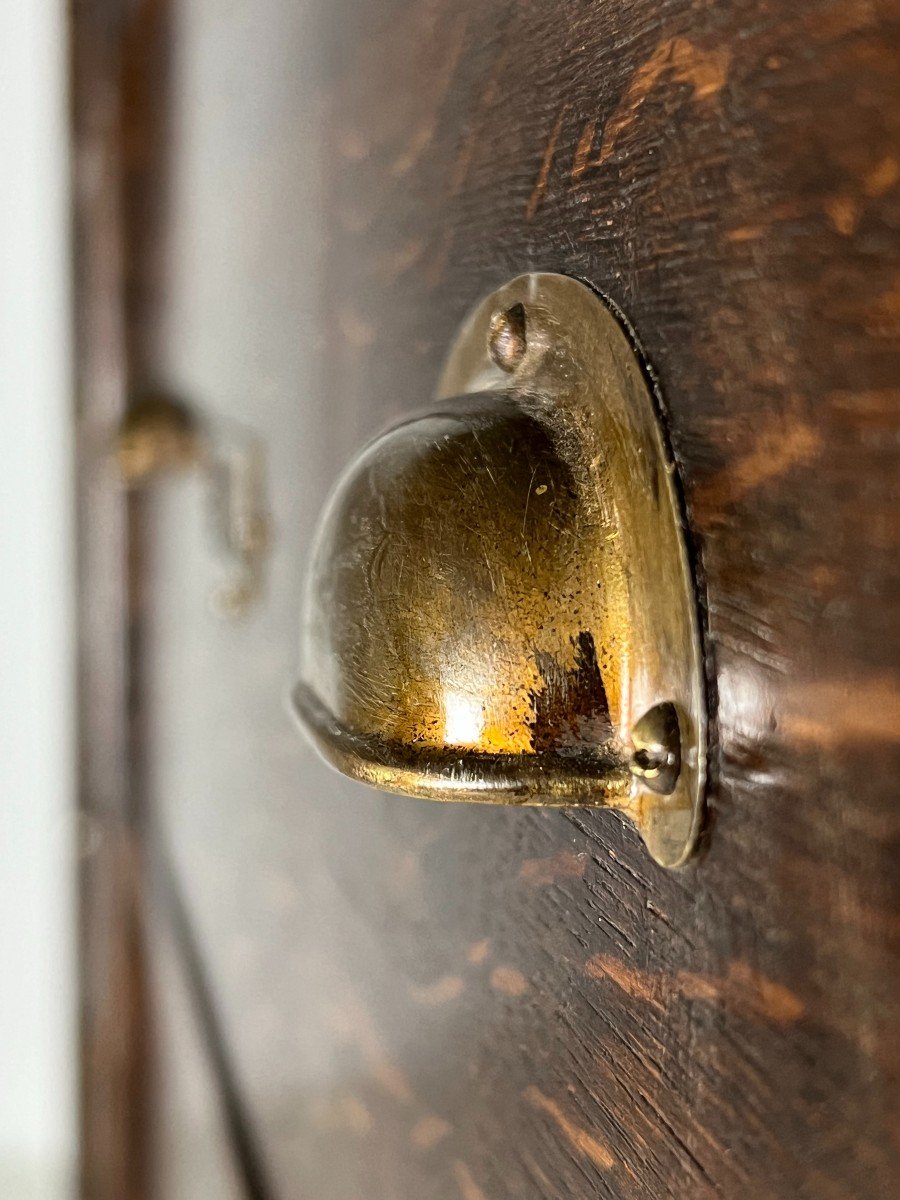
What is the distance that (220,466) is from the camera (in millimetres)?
741

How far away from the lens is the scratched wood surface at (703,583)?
19 centimetres

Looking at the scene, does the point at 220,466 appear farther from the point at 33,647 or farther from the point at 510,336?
the point at 33,647

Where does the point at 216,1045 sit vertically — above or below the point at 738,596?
below

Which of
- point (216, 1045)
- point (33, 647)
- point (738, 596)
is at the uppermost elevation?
point (33, 647)

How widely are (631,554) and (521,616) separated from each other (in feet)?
0.10

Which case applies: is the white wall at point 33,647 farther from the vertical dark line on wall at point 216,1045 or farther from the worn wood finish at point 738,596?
the worn wood finish at point 738,596

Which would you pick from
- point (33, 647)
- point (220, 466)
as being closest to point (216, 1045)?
point (220, 466)

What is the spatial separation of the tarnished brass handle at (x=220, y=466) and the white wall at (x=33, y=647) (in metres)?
0.34

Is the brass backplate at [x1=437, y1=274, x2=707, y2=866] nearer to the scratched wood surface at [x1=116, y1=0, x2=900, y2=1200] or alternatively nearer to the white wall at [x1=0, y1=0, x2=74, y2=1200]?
the scratched wood surface at [x1=116, y1=0, x2=900, y2=1200]

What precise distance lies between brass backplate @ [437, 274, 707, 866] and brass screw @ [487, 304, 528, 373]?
0.04 feet

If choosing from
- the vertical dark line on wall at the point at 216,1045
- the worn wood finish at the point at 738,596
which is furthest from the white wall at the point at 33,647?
the worn wood finish at the point at 738,596

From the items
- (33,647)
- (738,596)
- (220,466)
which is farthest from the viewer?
(33,647)

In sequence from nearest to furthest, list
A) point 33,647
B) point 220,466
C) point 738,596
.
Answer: point 738,596 → point 220,466 → point 33,647

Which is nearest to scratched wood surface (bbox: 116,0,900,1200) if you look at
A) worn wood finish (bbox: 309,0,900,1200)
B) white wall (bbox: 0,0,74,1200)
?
worn wood finish (bbox: 309,0,900,1200)
